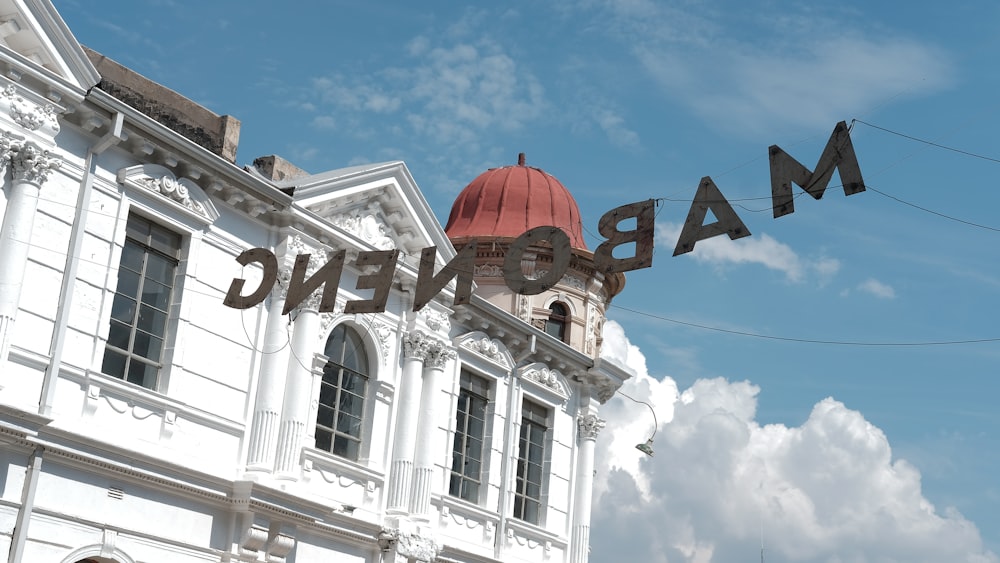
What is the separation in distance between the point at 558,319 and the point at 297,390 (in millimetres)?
11618

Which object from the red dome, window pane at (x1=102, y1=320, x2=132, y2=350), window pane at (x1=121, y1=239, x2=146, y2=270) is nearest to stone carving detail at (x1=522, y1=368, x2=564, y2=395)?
the red dome

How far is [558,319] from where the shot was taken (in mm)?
31062

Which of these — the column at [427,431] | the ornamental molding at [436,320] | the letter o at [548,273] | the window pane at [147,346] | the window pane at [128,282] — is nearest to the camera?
the letter o at [548,273]

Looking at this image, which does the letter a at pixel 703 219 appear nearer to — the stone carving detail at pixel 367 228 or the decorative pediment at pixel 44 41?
the decorative pediment at pixel 44 41

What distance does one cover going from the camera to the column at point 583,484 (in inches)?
1060

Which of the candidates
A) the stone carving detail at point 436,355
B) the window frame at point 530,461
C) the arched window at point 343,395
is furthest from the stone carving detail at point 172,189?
the window frame at point 530,461

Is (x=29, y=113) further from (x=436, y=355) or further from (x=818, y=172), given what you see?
(x=818, y=172)

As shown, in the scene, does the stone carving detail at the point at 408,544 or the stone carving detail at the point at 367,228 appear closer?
the stone carving detail at the point at 408,544

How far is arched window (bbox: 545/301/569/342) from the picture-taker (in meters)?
31.0

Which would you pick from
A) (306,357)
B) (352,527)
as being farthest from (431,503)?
(306,357)

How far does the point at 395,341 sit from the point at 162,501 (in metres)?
5.82

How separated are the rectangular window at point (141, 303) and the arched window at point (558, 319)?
13.3 meters

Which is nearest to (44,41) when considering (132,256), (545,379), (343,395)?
(132,256)

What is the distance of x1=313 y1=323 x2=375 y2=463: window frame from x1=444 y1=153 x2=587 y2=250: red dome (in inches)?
383
